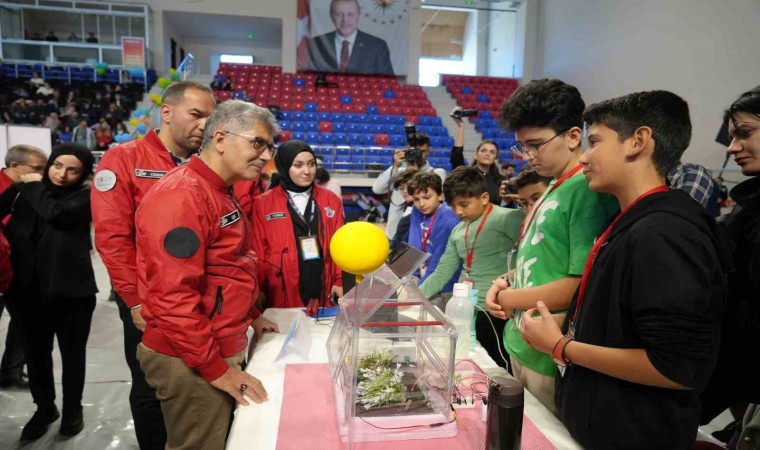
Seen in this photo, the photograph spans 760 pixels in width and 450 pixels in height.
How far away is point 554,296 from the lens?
1183 millimetres

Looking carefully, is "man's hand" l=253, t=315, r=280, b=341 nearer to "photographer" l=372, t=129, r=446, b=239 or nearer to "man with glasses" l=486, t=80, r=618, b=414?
"man with glasses" l=486, t=80, r=618, b=414

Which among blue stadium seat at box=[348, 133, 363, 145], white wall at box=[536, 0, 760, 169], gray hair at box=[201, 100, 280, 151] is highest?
white wall at box=[536, 0, 760, 169]

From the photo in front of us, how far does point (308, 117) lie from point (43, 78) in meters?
7.94

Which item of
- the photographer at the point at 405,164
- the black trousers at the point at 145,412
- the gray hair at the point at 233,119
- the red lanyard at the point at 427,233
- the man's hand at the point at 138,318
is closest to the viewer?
the gray hair at the point at 233,119

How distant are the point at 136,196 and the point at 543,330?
5.32 ft

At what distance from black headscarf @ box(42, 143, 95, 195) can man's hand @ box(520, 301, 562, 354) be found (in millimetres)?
2337

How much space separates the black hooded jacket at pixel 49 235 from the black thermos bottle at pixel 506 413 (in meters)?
2.24

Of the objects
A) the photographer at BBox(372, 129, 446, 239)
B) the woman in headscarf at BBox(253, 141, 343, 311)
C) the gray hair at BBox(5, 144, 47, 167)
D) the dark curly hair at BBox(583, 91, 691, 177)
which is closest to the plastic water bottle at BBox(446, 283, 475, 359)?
the dark curly hair at BBox(583, 91, 691, 177)

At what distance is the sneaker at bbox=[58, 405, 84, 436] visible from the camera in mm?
2354

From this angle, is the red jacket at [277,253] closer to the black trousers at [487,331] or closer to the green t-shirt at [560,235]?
the black trousers at [487,331]

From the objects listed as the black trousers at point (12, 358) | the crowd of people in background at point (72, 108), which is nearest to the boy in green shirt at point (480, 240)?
the black trousers at point (12, 358)

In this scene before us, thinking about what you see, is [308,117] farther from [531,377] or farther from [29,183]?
[531,377]

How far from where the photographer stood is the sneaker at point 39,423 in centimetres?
232

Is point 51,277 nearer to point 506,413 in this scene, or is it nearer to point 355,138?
point 506,413
